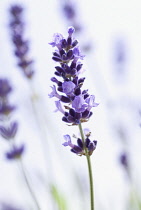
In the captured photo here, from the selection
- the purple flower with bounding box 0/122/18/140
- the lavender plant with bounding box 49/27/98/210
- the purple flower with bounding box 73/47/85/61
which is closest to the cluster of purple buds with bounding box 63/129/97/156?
the lavender plant with bounding box 49/27/98/210

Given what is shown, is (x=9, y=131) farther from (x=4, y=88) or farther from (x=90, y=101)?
(x=90, y=101)

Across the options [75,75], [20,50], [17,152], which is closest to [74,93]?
[75,75]

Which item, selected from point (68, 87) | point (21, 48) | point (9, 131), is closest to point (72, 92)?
point (68, 87)

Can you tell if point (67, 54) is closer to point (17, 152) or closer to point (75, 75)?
point (75, 75)

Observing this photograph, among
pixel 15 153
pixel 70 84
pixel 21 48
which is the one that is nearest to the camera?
pixel 70 84

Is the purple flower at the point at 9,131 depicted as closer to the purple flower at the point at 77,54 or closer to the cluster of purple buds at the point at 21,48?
the cluster of purple buds at the point at 21,48

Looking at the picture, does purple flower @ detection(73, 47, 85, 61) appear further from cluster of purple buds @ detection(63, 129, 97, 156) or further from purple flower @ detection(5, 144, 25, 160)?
purple flower @ detection(5, 144, 25, 160)
